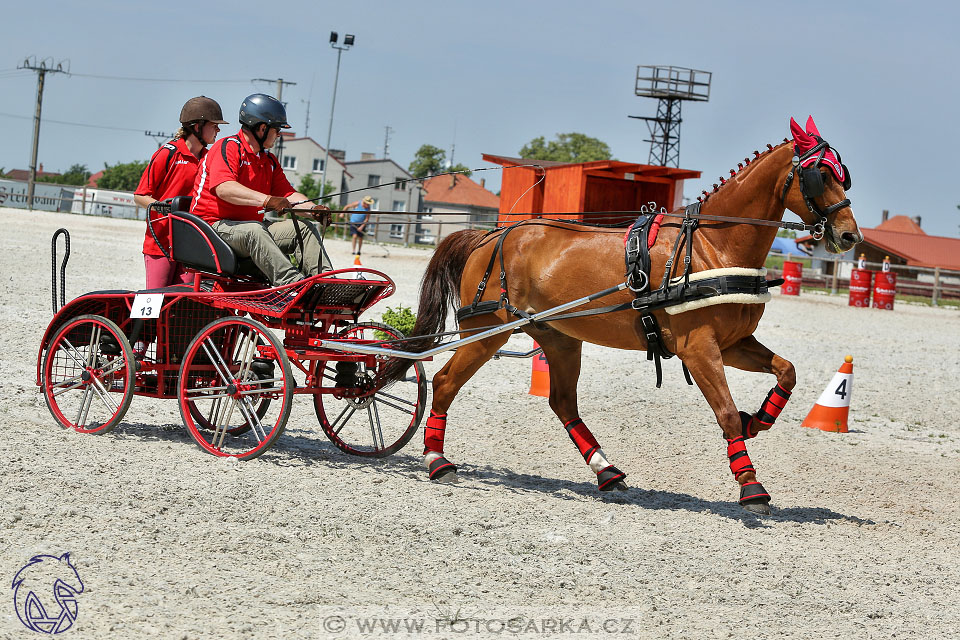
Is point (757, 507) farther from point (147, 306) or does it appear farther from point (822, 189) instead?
point (147, 306)

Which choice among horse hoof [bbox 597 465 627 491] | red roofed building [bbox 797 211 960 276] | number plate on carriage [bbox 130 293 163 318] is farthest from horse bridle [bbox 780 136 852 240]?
red roofed building [bbox 797 211 960 276]

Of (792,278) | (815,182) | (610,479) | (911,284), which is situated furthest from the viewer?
(911,284)

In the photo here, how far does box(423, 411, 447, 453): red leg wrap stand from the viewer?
6.59 m

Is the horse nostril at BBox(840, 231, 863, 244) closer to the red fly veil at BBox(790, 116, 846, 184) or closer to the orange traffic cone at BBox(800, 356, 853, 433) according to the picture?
the red fly veil at BBox(790, 116, 846, 184)

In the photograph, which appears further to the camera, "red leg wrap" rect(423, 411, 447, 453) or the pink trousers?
the pink trousers

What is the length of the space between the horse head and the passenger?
298 cm

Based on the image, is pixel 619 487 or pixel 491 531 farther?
pixel 619 487

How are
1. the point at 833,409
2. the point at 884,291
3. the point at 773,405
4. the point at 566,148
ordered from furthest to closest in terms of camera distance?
the point at 566,148
the point at 884,291
the point at 833,409
the point at 773,405

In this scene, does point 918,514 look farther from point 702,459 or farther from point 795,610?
point 795,610

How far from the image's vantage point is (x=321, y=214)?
6.77m

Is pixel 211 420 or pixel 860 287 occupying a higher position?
pixel 860 287

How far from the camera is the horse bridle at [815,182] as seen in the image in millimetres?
Answer: 5672

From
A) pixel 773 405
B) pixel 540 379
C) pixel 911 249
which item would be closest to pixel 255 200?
pixel 773 405

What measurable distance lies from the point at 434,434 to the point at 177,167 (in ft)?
9.26
